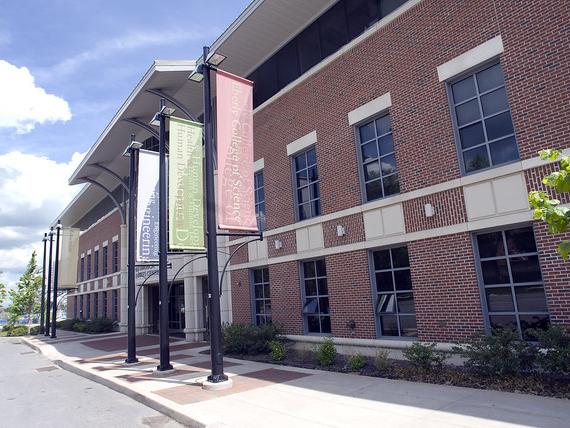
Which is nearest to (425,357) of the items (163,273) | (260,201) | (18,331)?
(163,273)

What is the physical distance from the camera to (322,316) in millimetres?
13414

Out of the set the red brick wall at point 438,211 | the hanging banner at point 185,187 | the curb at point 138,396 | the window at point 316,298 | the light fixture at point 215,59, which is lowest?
the curb at point 138,396

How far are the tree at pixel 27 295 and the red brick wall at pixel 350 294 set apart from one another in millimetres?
40596

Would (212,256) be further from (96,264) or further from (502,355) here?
(96,264)

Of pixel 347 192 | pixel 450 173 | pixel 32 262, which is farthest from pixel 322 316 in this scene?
pixel 32 262

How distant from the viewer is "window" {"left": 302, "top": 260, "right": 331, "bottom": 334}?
43.9 ft

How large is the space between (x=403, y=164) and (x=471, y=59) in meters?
2.87

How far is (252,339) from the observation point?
13.8 metres

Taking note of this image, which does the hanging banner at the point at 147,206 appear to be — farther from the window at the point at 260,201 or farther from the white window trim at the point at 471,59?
the white window trim at the point at 471,59

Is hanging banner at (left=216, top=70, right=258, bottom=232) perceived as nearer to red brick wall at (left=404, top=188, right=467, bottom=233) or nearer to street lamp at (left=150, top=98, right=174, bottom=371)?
street lamp at (left=150, top=98, right=174, bottom=371)

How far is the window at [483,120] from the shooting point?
9.30 metres

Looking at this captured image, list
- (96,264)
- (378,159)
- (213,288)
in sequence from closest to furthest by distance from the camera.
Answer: (213,288) < (378,159) < (96,264)

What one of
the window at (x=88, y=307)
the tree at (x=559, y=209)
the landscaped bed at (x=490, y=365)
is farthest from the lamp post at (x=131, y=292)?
the window at (x=88, y=307)

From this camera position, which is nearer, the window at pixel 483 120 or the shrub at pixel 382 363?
the window at pixel 483 120
